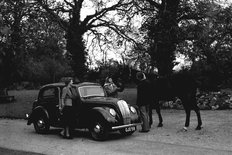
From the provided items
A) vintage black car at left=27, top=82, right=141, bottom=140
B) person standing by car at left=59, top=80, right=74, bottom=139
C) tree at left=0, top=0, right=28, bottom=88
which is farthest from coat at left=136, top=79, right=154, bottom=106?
tree at left=0, top=0, right=28, bottom=88

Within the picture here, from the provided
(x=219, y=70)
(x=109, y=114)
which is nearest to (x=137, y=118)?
(x=109, y=114)

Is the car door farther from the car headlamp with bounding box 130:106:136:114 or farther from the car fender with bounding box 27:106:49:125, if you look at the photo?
the car headlamp with bounding box 130:106:136:114

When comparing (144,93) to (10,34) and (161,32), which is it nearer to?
(10,34)

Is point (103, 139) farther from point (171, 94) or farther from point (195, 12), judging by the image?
point (195, 12)

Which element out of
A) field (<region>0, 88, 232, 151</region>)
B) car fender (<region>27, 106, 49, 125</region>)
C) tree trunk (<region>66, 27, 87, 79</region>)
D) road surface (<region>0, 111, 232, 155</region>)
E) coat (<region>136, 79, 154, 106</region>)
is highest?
tree trunk (<region>66, 27, 87, 79</region>)

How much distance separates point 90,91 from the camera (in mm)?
11898

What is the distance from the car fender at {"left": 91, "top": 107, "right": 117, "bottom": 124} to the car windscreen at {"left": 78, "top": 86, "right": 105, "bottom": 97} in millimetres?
1035

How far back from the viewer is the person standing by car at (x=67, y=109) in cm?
1130

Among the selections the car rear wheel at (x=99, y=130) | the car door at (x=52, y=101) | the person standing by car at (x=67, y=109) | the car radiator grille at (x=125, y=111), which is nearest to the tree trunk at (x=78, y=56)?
the car door at (x=52, y=101)

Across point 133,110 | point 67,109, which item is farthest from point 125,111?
point 67,109

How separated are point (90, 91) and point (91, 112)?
1.20m

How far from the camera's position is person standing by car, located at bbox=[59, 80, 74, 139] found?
1130cm

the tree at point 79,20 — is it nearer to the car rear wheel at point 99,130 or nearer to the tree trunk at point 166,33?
the tree trunk at point 166,33

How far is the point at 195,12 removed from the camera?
20812 mm
